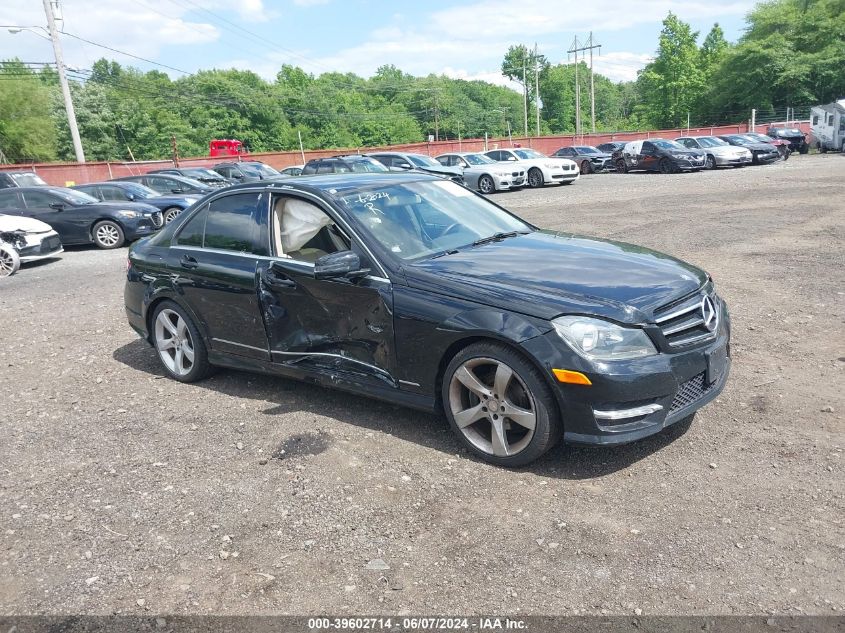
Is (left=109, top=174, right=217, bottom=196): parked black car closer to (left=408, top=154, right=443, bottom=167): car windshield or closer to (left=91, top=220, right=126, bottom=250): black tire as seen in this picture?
(left=91, top=220, right=126, bottom=250): black tire

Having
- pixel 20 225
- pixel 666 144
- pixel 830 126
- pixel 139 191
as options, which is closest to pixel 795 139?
pixel 830 126

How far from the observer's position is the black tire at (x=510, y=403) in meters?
3.65

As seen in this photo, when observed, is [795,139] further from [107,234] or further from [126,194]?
[107,234]

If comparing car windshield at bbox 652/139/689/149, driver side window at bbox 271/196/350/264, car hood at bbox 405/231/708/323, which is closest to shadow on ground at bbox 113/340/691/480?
car hood at bbox 405/231/708/323

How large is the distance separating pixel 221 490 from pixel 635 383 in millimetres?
2395

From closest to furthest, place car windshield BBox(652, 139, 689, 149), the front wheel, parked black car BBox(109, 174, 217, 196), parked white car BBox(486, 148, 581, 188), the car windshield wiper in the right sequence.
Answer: the car windshield wiper, the front wheel, parked black car BBox(109, 174, 217, 196), parked white car BBox(486, 148, 581, 188), car windshield BBox(652, 139, 689, 149)

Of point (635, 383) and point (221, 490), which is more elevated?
point (635, 383)

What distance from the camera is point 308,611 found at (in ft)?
9.29

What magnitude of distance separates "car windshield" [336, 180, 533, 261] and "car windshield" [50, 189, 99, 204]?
12905 millimetres

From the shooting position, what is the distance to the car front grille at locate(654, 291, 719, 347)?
145 inches

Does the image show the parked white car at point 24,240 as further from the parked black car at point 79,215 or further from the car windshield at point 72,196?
the car windshield at point 72,196

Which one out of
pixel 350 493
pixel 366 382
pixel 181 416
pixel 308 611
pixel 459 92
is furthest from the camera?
pixel 459 92

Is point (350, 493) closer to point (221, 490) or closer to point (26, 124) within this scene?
point (221, 490)

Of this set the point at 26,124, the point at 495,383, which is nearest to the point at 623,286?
the point at 495,383
